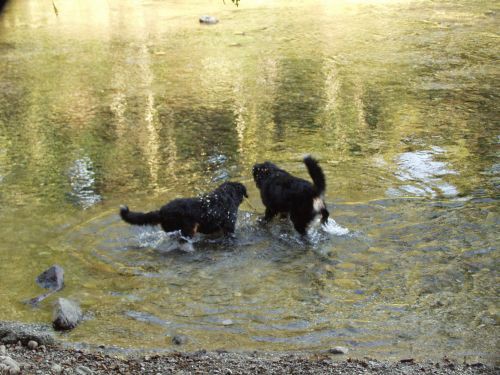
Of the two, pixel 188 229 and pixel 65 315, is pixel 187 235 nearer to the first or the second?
pixel 188 229

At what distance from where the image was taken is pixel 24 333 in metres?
5.89

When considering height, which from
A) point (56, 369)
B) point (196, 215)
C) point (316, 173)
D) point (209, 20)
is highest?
point (209, 20)

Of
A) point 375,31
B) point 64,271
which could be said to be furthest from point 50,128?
point 375,31

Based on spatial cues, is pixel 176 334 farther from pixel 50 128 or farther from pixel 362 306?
pixel 50 128

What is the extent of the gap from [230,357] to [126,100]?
9071mm

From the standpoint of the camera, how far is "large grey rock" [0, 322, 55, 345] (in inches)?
229

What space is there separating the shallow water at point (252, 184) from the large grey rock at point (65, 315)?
100 millimetres

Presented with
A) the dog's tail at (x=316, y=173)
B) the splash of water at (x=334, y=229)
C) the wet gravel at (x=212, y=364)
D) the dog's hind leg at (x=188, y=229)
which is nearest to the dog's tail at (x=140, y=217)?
the dog's hind leg at (x=188, y=229)

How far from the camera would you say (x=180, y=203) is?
7707 mm

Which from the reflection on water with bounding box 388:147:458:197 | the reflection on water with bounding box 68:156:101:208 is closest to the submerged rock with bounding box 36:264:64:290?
the reflection on water with bounding box 68:156:101:208

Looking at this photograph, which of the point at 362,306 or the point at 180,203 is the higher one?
the point at 180,203

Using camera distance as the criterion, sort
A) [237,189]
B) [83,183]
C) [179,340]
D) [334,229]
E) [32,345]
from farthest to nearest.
Result: [83,183]
[237,189]
[334,229]
[179,340]
[32,345]

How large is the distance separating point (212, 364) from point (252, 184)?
14.1ft

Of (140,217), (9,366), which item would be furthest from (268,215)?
(9,366)
